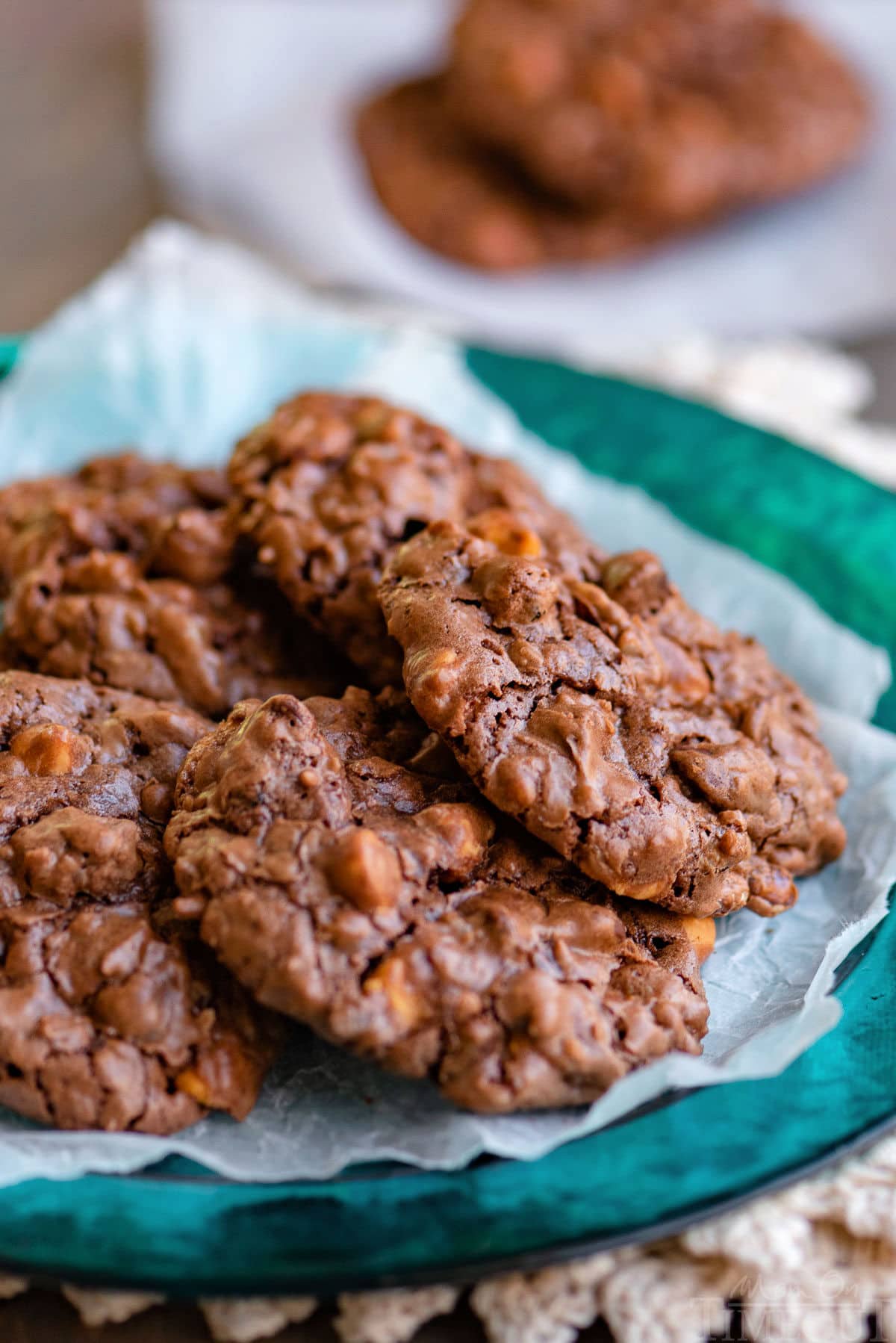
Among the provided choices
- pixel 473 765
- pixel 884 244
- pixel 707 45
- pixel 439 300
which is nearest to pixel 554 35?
pixel 707 45

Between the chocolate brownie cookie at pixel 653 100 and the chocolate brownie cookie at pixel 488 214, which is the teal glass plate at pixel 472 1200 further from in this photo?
the chocolate brownie cookie at pixel 488 214

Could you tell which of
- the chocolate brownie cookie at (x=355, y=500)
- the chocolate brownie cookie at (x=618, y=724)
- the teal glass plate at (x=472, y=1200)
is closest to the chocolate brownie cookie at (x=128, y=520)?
the chocolate brownie cookie at (x=355, y=500)

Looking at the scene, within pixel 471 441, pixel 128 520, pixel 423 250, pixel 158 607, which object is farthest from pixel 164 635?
pixel 423 250

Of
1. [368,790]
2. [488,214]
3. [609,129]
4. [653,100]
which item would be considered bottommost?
[368,790]

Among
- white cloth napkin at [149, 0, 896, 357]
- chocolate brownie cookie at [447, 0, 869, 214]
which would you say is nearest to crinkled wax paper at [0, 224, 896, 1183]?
white cloth napkin at [149, 0, 896, 357]

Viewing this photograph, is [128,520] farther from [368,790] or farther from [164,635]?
[368,790]

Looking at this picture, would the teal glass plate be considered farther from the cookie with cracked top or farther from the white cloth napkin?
the white cloth napkin
